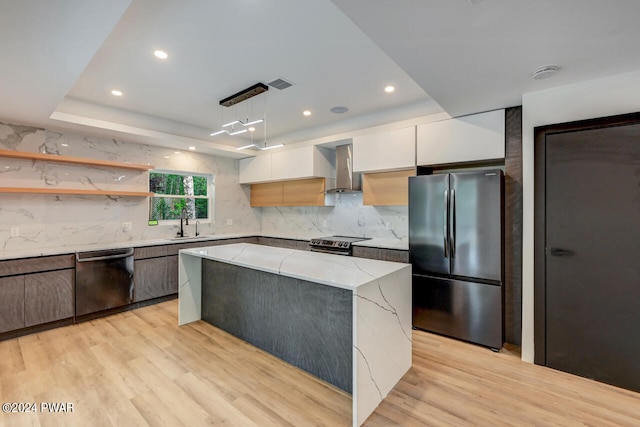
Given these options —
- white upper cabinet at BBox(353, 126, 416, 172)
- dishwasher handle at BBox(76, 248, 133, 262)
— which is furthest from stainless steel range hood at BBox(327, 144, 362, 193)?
dishwasher handle at BBox(76, 248, 133, 262)

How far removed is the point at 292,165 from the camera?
4828mm

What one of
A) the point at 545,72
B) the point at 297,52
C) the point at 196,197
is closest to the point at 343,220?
the point at 196,197

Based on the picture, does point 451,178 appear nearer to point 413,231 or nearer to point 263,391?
point 413,231

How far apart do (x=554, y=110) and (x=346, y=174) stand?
261cm

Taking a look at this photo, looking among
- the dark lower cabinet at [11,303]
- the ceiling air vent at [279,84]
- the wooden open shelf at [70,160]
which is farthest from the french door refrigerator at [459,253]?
the dark lower cabinet at [11,303]

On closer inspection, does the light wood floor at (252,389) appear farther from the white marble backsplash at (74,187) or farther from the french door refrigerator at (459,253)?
the white marble backsplash at (74,187)

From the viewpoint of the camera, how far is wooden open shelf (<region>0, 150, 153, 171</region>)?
325 centimetres

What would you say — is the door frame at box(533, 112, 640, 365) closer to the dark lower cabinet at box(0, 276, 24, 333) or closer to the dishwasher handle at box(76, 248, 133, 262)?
the dishwasher handle at box(76, 248, 133, 262)

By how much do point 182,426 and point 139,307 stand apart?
2.71 m

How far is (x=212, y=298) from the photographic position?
3.35m

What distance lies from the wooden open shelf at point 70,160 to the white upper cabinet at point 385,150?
3.00 m

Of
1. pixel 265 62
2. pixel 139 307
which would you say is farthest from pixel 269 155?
pixel 139 307

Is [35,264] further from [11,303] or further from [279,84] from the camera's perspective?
[279,84]

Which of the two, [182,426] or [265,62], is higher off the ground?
[265,62]
